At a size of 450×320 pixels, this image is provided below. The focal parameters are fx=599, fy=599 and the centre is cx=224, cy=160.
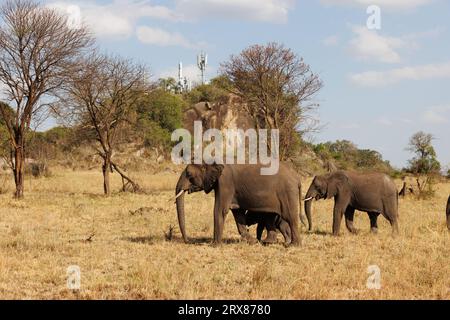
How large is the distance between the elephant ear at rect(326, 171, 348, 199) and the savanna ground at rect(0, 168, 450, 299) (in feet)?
3.52

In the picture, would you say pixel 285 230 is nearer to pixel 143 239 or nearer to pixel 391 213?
pixel 143 239

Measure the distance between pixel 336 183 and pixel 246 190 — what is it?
344 cm

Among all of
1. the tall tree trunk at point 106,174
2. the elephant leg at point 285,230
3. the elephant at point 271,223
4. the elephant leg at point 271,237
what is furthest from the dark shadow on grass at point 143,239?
the tall tree trunk at point 106,174

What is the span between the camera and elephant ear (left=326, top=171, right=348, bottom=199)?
48.2 ft

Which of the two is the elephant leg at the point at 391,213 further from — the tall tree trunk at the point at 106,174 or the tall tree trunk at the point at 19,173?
the tall tree trunk at the point at 106,174

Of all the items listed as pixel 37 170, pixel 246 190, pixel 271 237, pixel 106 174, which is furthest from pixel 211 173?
pixel 37 170

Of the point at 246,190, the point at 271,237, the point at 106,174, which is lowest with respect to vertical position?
the point at 271,237

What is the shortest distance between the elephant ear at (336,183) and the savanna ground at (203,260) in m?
1.07

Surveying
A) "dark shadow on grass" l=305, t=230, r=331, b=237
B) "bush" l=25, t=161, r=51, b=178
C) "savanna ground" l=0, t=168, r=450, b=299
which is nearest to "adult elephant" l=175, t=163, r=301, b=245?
"savanna ground" l=0, t=168, r=450, b=299

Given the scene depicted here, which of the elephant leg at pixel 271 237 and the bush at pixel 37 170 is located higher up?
the bush at pixel 37 170

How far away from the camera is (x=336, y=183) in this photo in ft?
48.4

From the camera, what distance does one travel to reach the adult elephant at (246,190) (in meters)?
12.1
